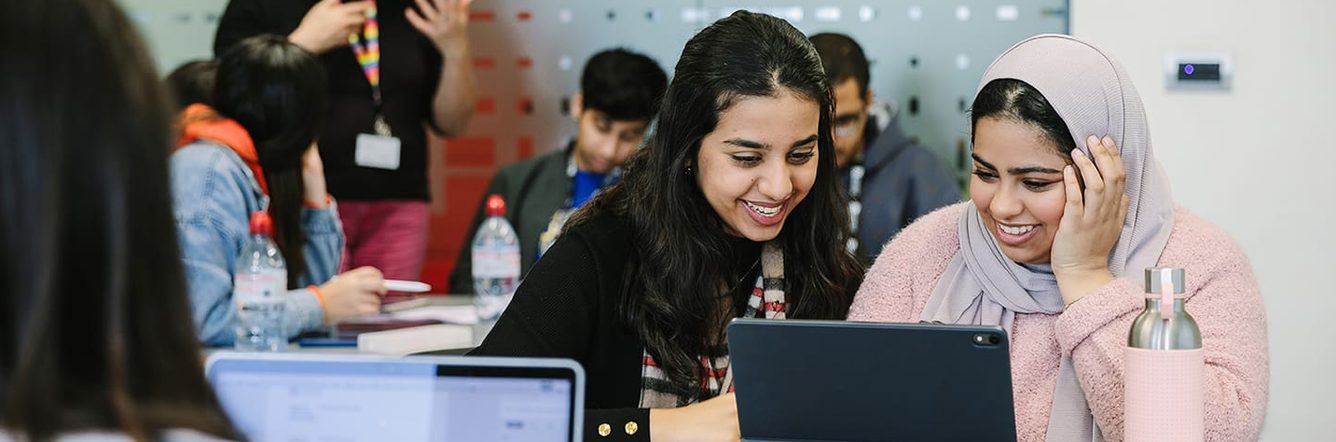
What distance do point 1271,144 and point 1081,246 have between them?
71.4 inches

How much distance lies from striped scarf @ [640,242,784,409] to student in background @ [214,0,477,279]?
7.50ft

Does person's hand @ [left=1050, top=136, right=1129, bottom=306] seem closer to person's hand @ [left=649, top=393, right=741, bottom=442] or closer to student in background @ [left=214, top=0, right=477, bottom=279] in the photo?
person's hand @ [left=649, top=393, right=741, bottom=442]

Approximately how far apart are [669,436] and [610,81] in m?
2.19

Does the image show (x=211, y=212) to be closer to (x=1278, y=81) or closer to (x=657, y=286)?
(x=657, y=286)

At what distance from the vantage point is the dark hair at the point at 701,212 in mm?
1926

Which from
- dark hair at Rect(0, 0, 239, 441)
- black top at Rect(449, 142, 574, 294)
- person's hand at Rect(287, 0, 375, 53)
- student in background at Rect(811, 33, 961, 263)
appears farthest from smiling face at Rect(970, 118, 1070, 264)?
person's hand at Rect(287, 0, 375, 53)

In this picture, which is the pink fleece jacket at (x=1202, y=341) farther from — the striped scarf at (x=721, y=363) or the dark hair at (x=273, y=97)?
the dark hair at (x=273, y=97)

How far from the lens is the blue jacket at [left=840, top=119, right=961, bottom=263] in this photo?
3.62 metres

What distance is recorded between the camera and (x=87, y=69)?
77 cm

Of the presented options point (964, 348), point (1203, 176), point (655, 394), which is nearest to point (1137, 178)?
point (964, 348)

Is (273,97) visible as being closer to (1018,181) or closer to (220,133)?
(220,133)

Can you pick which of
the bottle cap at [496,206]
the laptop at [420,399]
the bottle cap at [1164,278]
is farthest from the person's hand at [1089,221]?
the bottle cap at [496,206]

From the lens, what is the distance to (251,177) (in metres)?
2.83

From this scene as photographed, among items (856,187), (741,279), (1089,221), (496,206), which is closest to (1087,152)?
(1089,221)
